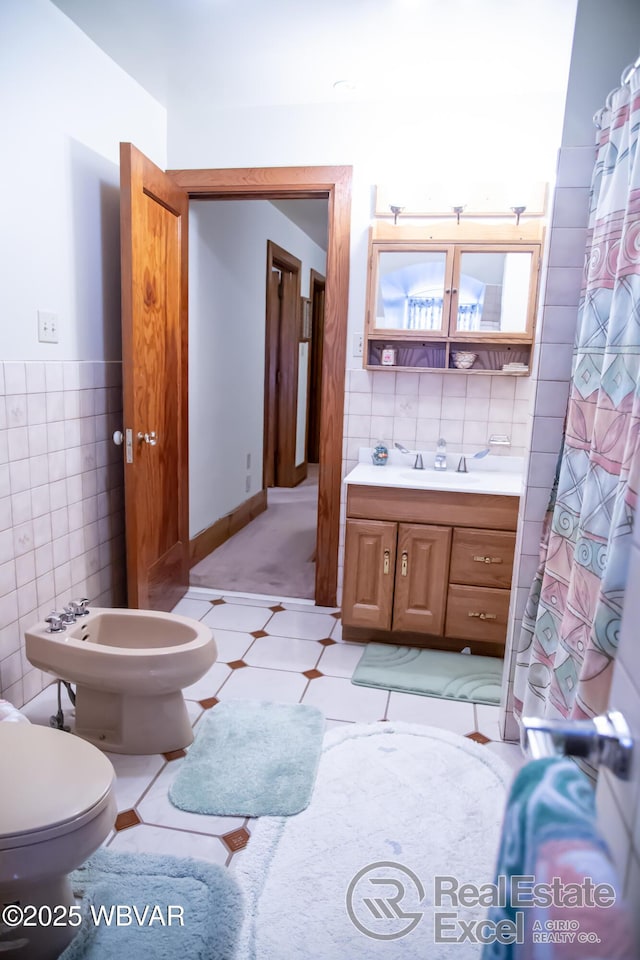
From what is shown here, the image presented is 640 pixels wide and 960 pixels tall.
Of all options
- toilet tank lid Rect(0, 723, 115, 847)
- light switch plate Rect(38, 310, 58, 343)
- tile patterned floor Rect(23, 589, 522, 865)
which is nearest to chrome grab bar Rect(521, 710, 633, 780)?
toilet tank lid Rect(0, 723, 115, 847)

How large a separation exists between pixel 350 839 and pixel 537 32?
2659 millimetres

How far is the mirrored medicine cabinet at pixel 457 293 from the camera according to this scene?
2672 mm

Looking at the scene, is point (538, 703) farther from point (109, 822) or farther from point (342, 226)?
point (342, 226)

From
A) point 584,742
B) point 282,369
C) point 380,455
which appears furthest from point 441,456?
point 282,369

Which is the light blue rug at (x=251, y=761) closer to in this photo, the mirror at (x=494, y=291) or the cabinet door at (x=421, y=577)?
the cabinet door at (x=421, y=577)

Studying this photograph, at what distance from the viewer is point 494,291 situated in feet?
8.90

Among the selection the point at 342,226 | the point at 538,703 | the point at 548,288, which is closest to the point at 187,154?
the point at 342,226

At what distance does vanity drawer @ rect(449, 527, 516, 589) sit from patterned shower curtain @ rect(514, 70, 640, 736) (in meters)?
0.74

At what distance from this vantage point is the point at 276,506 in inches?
206

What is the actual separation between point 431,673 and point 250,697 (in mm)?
770

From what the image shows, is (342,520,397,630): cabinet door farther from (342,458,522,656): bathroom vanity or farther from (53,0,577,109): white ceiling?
(53,0,577,109): white ceiling

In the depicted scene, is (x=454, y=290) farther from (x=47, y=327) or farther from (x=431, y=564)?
(x=47, y=327)

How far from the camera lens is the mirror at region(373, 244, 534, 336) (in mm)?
2688

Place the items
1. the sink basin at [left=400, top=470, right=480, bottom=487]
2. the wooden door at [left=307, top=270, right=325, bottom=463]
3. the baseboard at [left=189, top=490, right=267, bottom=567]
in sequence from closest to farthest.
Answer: the sink basin at [left=400, top=470, right=480, bottom=487] → the baseboard at [left=189, top=490, right=267, bottom=567] → the wooden door at [left=307, top=270, right=325, bottom=463]
